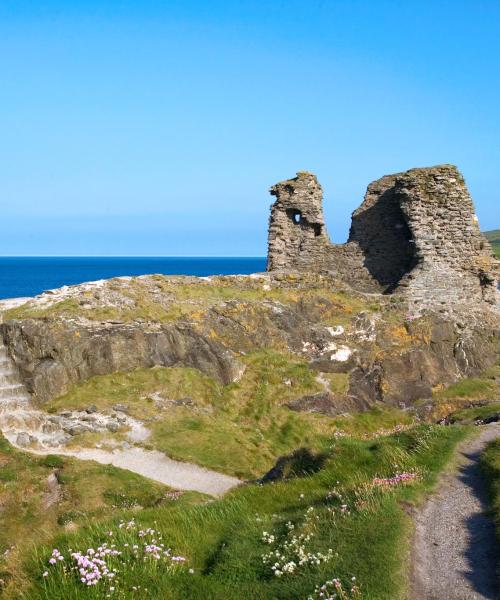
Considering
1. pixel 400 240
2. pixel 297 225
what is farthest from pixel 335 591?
pixel 297 225

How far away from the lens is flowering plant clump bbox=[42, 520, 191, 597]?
25.6ft

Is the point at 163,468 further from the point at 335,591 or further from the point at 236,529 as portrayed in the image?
the point at 335,591

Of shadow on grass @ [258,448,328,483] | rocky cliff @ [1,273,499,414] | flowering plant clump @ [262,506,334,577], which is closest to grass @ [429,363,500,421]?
rocky cliff @ [1,273,499,414]

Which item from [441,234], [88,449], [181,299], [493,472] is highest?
[441,234]

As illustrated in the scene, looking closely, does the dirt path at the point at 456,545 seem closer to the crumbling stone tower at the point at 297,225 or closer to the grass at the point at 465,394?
the grass at the point at 465,394

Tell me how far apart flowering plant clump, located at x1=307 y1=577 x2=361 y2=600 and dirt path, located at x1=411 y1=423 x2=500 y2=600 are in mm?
946

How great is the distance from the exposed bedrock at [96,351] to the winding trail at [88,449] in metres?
0.77

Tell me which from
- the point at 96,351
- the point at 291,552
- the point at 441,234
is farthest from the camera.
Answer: the point at 441,234

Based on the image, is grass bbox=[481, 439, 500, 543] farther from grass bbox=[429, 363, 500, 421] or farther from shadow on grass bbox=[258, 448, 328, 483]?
grass bbox=[429, 363, 500, 421]

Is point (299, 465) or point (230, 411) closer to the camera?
point (299, 465)

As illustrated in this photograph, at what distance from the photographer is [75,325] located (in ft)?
88.9

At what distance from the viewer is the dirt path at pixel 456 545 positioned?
8.10 metres

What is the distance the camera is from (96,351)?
88.7 feet

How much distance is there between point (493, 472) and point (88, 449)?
15.8m
